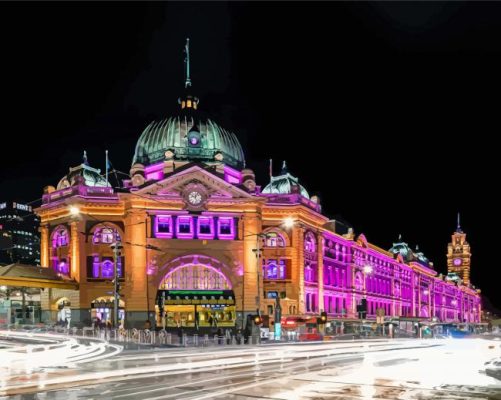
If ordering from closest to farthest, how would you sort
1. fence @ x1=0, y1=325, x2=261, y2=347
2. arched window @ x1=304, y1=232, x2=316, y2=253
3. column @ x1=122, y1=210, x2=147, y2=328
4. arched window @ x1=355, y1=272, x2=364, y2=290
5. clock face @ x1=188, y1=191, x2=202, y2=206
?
1. fence @ x1=0, y1=325, x2=261, y2=347
2. column @ x1=122, y1=210, x2=147, y2=328
3. clock face @ x1=188, y1=191, x2=202, y2=206
4. arched window @ x1=304, y1=232, x2=316, y2=253
5. arched window @ x1=355, y1=272, x2=364, y2=290

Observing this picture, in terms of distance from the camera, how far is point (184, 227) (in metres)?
85.1

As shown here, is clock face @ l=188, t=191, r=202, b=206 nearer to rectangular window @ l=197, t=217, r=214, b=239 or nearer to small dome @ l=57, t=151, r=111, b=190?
rectangular window @ l=197, t=217, r=214, b=239

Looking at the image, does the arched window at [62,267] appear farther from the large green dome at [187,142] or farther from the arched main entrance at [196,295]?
the large green dome at [187,142]

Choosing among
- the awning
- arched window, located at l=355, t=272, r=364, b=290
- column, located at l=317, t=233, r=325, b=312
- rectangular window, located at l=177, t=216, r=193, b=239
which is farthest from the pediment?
arched window, located at l=355, t=272, r=364, b=290

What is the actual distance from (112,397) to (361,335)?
61444 millimetres

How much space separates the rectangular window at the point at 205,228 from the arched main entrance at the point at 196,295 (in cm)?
272

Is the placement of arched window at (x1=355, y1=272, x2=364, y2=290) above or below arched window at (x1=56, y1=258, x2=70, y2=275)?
below

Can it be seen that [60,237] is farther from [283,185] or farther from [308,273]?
[308,273]

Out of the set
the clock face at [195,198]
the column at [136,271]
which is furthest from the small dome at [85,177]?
the clock face at [195,198]

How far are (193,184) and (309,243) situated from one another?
805 inches

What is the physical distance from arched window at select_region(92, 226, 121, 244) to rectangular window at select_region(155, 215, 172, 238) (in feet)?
16.6

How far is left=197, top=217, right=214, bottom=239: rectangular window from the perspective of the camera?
3356 inches

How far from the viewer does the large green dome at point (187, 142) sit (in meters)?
94.5

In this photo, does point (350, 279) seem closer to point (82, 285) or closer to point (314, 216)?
point (314, 216)
